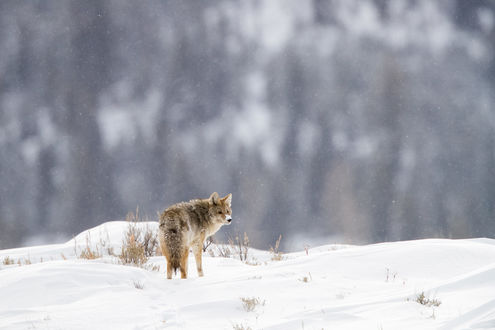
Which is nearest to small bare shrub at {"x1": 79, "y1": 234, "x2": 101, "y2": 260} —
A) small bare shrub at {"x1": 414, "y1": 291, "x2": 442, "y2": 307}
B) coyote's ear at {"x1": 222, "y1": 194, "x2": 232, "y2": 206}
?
coyote's ear at {"x1": 222, "y1": 194, "x2": 232, "y2": 206}

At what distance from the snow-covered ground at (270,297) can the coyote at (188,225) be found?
416 millimetres

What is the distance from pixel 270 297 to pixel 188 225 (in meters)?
2.41

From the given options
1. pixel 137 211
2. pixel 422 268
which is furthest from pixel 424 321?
pixel 137 211

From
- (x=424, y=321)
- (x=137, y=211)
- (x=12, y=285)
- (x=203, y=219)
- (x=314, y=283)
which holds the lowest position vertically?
(x=424, y=321)

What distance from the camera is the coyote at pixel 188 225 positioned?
18.9 feet

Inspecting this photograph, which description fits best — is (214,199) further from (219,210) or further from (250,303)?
(250,303)

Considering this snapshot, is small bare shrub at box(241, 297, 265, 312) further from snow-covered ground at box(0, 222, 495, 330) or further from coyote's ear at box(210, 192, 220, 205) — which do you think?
coyote's ear at box(210, 192, 220, 205)

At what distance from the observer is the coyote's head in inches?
273

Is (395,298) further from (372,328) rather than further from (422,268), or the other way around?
(422,268)

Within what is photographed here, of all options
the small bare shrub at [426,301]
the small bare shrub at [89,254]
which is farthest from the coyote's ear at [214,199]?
the small bare shrub at [426,301]

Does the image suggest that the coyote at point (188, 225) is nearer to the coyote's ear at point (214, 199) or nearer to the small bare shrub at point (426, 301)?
the coyote's ear at point (214, 199)

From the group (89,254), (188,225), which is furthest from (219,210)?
(89,254)

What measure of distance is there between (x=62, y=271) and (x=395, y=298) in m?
4.15

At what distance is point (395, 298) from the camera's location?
3740 mm
